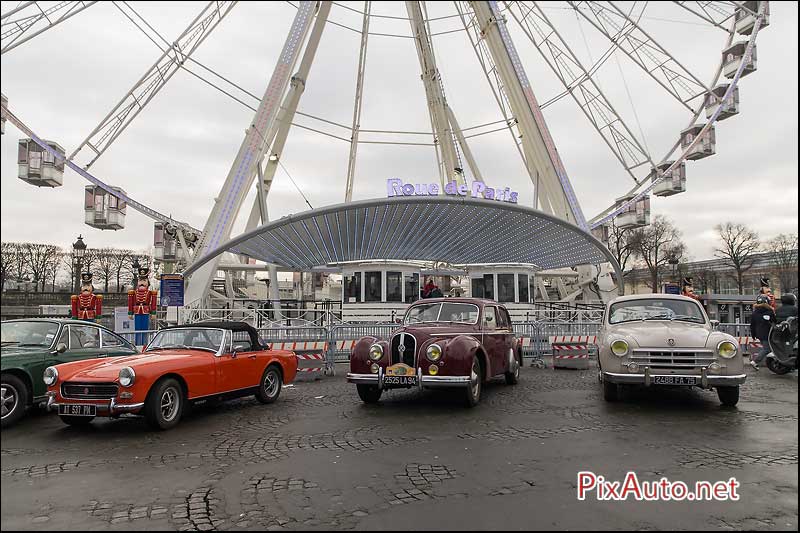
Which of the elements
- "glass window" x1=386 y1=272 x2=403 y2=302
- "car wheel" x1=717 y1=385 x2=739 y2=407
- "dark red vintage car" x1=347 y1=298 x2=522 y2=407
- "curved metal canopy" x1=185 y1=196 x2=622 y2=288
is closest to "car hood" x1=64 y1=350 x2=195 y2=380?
"dark red vintage car" x1=347 y1=298 x2=522 y2=407

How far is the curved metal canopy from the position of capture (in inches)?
718

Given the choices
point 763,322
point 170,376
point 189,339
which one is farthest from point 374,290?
point 170,376

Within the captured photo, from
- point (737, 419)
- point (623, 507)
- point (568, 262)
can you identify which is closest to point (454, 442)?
point (623, 507)

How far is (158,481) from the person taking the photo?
5.11 m

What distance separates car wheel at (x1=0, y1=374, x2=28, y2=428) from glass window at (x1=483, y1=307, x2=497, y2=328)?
6.91 meters

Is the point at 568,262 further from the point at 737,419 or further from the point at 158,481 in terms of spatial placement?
the point at 158,481

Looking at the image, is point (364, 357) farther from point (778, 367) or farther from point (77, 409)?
point (778, 367)

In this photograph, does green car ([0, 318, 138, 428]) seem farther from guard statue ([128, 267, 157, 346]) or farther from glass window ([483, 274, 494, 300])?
glass window ([483, 274, 494, 300])

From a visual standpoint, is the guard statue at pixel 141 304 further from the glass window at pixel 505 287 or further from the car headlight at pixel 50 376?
the glass window at pixel 505 287

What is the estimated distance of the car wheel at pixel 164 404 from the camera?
7.07 m

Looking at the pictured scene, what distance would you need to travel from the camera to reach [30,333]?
8414mm

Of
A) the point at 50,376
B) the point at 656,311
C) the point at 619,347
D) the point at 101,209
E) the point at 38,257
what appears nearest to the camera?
the point at 50,376

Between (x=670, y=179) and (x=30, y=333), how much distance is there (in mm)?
27269

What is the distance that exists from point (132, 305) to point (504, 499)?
1450cm
